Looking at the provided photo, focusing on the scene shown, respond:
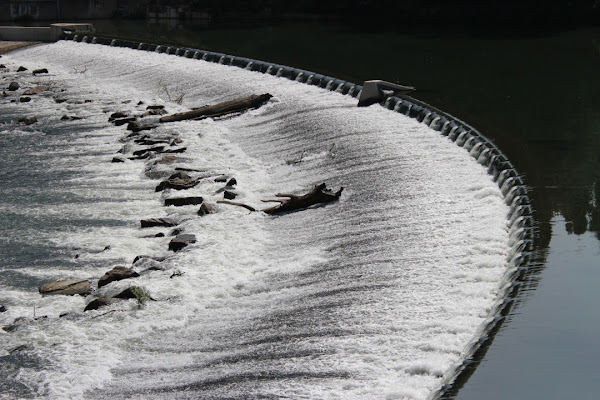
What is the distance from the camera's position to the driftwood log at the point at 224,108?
2103 centimetres

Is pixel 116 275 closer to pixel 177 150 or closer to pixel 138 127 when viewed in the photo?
pixel 177 150

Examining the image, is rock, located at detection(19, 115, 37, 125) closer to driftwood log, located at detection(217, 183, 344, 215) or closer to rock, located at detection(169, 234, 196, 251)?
driftwood log, located at detection(217, 183, 344, 215)

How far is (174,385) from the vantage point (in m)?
8.36

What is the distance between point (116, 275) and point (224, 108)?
10658 millimetres

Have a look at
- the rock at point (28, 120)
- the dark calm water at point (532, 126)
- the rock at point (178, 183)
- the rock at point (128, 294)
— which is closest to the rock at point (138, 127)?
the rock at point (28, 120)

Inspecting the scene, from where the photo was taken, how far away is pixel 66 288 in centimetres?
1081

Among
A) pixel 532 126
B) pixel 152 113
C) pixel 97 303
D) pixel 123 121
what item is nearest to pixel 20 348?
pixel 97 303

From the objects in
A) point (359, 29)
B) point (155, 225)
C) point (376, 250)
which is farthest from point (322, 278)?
point (359, 29)

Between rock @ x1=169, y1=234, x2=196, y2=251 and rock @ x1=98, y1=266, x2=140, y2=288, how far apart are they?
3.67 ft

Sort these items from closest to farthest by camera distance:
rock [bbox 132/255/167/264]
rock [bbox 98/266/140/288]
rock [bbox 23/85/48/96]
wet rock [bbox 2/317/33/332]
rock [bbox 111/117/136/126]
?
wet rock [bbox 2/317/33/332] → rock [bbox 98/266/140/288] → rock [bbox 132/255/167/264] → rock [bbox 111/117/136/126] → rock [bbox 23/85/48/96]

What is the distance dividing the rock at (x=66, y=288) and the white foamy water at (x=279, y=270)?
0.17 m

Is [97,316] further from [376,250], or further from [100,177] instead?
[100,177]

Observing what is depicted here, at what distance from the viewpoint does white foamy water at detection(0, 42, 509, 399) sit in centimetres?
830

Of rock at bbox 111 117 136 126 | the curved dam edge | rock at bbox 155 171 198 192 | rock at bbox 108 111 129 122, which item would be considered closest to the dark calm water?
the curved dam edge
